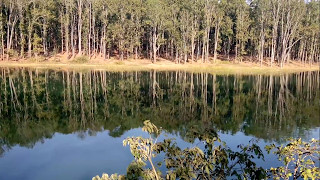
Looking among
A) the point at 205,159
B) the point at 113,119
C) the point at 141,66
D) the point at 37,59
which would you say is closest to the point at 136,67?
the point at 141,66

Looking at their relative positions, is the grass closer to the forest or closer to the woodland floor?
the woodland floor

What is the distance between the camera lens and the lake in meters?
15.1

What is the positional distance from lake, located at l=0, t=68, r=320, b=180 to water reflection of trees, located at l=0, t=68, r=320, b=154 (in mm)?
67

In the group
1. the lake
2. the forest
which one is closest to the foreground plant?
the lake

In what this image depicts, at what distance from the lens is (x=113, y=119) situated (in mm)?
24156

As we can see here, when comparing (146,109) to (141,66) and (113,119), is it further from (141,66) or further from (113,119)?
(141,66)

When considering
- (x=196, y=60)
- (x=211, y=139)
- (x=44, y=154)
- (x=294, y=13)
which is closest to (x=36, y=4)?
(x=196, y=60)

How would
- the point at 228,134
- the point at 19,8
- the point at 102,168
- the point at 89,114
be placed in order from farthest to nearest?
the point at 19,8 → the point at 89,114 → the point at 228,134 → the point at 102,168

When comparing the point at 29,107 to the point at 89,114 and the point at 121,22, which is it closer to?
the point at 89,114

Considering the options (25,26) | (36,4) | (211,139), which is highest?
(36,4)

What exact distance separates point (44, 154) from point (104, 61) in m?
62.5

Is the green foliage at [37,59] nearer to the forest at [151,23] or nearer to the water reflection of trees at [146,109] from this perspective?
the forest at [151,23]

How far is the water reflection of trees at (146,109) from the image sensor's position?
2145 centimetres

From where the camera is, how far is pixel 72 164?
14.7 m
